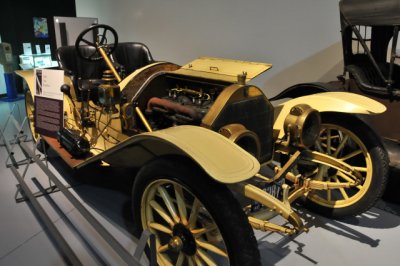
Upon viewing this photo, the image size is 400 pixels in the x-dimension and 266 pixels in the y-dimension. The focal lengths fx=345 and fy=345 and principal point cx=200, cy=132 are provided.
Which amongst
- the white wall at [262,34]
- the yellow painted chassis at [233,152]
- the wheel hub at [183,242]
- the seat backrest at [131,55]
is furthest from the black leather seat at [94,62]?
the wheel hub at [183,242]

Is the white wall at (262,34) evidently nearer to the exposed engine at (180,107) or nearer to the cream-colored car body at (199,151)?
the exposed engine at (180,107)

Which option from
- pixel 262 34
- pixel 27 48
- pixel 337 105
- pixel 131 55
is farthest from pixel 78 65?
pixel 27 48

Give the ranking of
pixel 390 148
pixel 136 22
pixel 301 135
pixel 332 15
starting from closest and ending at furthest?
1. pixel 301 135
2. pixel 390 148
3. pixel 332 15
4. pixel 136 22

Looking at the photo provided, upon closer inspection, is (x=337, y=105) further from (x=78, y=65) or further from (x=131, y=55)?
(x=78, y=65)

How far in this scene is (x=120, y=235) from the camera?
2.38 meters

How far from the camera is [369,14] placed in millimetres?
2885

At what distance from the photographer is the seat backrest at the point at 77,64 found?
401 cm

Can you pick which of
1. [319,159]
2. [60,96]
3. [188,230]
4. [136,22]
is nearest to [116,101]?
[60,96]

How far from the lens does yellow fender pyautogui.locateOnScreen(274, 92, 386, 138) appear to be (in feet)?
7.66

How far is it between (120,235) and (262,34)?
9.68ft

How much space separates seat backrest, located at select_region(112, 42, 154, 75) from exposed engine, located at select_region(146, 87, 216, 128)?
76.9 inches

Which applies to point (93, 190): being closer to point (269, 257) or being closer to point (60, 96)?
point (60, 96)

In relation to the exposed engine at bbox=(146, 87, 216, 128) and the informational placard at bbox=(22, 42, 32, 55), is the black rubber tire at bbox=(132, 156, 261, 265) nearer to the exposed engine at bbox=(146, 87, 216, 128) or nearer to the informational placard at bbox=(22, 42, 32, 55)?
the exposed engine at bbox=(146, 87, 216, 128)

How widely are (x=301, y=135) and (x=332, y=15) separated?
2.16 metres
